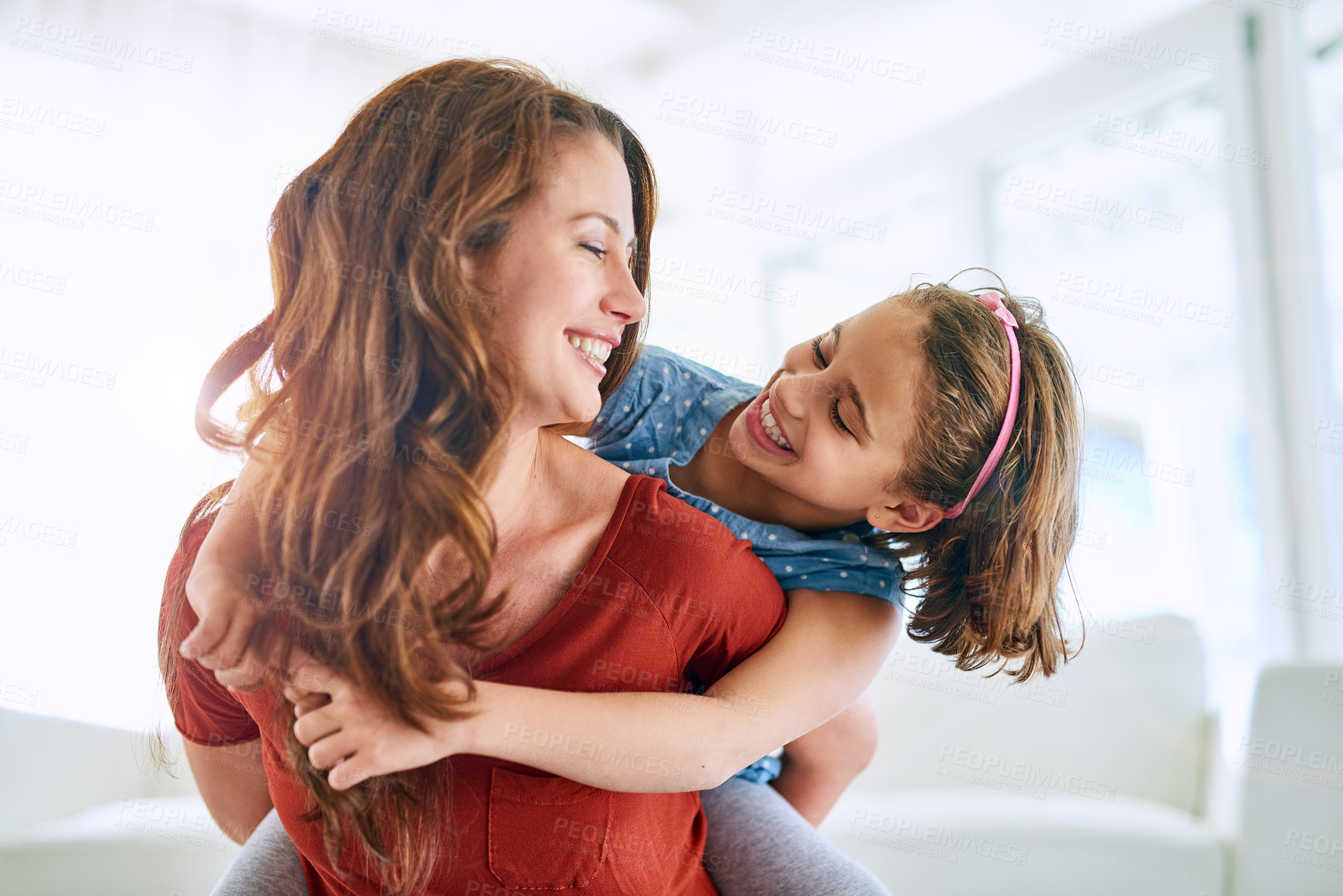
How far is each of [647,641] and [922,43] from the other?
3519 millimetres

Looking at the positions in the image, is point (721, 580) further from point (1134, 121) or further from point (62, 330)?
point (1134, 121)

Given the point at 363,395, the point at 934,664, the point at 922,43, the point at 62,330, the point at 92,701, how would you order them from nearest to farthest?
the point at 363,395 → the point at 934,664 → the point at 92,701 → the point at 62,330 → the point at 922,43

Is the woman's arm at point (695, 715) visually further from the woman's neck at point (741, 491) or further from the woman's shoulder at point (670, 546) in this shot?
the woman's neck at point (741, 491)

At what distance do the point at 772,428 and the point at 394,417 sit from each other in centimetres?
62

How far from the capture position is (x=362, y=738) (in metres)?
0.78

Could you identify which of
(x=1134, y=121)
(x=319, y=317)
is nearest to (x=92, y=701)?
(x=319, y=317)

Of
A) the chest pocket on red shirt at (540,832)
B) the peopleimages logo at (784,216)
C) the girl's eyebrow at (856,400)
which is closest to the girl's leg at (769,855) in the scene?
the chest pocket on red shirt at (540,832)

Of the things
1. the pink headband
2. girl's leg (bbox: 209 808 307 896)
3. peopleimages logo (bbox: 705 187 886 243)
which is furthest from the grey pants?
peopleimages logo (bbox: 705 187 886 243)

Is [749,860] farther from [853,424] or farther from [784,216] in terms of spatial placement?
[784,216]

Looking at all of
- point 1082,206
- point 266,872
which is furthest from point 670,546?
point 1082,206

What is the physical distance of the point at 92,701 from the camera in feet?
9.05

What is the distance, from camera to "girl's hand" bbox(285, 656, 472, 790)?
2.53 feet

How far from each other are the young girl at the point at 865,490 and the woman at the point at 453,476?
146mm

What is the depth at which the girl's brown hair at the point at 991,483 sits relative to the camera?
1.25m
